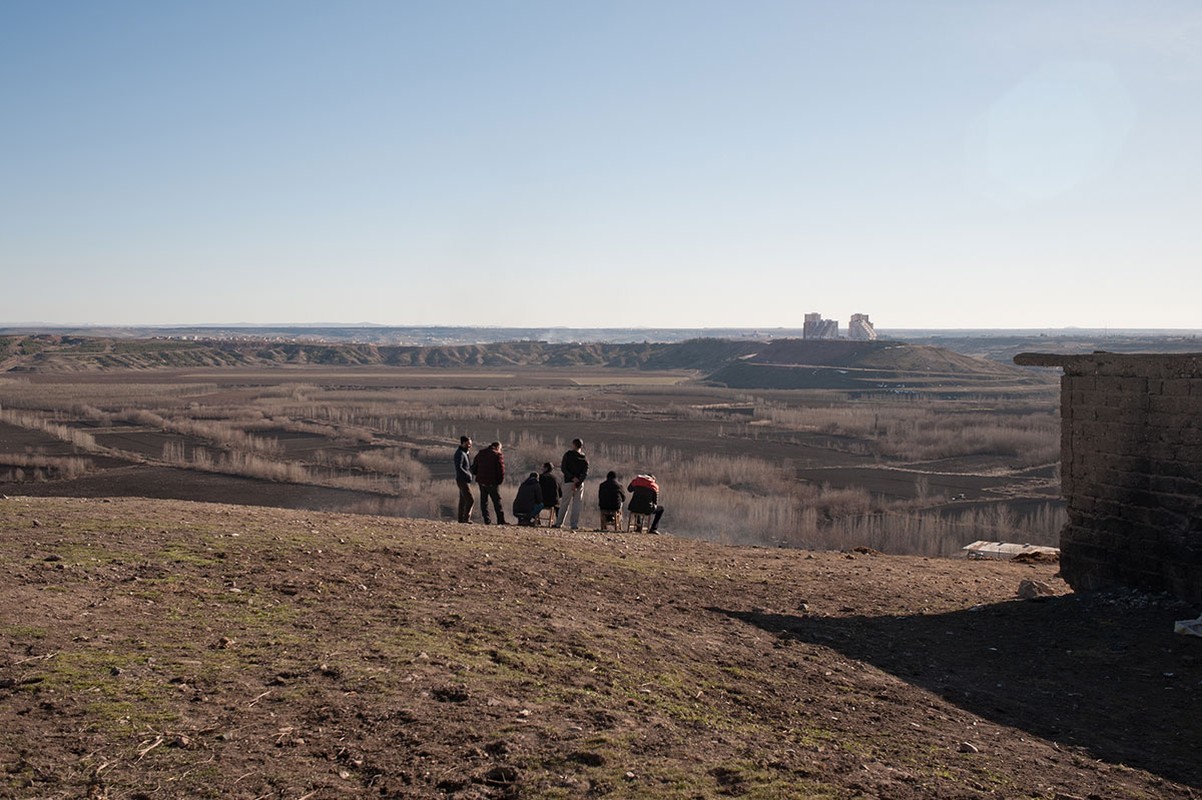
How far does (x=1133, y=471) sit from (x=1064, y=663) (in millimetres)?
3160

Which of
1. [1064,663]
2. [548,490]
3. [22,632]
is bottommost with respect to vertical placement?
[1064,663]

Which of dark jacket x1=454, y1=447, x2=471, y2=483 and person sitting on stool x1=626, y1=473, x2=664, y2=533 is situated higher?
dark jacket x1=454, y1=447, x2=471, y2=483

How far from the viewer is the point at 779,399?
316 ft

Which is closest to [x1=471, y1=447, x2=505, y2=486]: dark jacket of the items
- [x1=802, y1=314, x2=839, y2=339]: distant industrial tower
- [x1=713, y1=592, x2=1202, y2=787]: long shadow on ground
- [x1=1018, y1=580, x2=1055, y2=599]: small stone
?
[x1=713, y1=592, x2=1202, y2=787]: long shadow on ground

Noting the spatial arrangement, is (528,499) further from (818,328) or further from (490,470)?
(818,328)

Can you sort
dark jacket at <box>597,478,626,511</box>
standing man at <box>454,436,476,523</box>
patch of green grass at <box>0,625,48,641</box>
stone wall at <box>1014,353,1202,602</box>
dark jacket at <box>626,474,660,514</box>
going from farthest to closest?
1. dark jacket at <box>626,474,660,514</box>
2. dark jacket at <box>597,478,626,511</box>
3. standing man at <box>454,436,476,523</box>
4. stone wall at <box>1014,353,1202,602</box>
5. patch of green grass at <box>0,625,48,641</box>

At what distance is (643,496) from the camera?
711 inches

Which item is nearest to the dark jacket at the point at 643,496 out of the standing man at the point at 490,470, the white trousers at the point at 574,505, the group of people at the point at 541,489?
the group of people at the point at 541,489

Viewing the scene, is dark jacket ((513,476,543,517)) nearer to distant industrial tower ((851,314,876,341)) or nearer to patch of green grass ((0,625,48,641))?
patch of green grass ((0,625,48,641))

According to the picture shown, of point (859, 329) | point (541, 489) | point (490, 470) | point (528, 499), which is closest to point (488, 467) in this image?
point (490, 470)

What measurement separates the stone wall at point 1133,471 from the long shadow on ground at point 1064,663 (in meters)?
0.45

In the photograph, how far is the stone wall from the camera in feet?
37.6

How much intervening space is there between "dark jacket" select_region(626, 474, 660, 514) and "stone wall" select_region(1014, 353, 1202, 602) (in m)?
7.13

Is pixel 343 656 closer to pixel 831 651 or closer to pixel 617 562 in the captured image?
pixel 831 651
